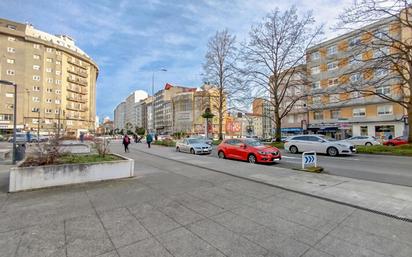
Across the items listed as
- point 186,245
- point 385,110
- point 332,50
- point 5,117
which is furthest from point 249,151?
point 5,117

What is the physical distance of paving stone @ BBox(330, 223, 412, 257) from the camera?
3.11 meters

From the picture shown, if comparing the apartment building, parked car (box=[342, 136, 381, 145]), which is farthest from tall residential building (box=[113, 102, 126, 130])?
parked car (box=[342, 136, 381, 145])

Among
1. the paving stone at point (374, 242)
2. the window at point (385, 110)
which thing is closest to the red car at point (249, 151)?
the paving stone at point (374, 242)

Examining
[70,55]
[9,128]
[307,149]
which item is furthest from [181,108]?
[307,149]

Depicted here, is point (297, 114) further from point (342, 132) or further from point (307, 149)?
point (307, 149)

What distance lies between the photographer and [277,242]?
3.35 metres

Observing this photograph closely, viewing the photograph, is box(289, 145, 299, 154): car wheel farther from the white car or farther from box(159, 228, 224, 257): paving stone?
box(159, 228, 224, 257): paving stone

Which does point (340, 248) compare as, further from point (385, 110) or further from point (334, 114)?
point (334, 114)

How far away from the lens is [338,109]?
1608 inches

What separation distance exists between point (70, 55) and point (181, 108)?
54.1m

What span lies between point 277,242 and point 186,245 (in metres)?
1.36

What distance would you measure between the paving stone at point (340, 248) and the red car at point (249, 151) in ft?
28.9

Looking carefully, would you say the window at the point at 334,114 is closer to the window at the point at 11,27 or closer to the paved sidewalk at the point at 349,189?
the paved sidewalk at the point at 349,189

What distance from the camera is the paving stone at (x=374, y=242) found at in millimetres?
3111
